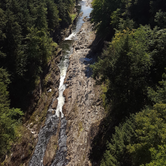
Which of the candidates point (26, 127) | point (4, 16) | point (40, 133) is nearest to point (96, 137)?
point (40, 133)

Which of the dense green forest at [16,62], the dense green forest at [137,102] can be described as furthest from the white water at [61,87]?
the dense green forest at [137,102]

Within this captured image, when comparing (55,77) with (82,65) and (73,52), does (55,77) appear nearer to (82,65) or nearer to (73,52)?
(82,65)

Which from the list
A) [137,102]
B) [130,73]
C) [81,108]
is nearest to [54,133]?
[81,108]

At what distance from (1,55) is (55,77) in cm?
1674

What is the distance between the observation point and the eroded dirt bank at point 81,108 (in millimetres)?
23312

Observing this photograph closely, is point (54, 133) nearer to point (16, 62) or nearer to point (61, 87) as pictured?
point (61, 87)

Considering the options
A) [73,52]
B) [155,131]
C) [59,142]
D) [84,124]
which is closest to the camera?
[155,131]

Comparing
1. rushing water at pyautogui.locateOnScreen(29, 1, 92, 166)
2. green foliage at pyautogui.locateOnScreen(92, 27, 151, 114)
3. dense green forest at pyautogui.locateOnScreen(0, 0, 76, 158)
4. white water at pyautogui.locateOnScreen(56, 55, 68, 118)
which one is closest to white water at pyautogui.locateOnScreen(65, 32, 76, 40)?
white water at pyautogui.locateOnScreen(56, 55, 68, 118)

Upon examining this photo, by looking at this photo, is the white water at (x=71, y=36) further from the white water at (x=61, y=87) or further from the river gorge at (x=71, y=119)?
the river gorge at (x=71, y=119)

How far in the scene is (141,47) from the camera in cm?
1677

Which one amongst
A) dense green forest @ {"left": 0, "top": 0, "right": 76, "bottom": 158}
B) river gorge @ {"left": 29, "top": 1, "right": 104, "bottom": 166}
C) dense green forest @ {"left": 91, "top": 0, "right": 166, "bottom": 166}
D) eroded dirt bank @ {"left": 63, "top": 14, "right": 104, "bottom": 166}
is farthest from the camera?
eroded dirt bank @ {"left": 63, "top": 14, "right": 104, "bottom": 166}

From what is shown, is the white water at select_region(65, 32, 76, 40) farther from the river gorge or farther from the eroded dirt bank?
the river gorge

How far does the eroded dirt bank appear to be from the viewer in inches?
918

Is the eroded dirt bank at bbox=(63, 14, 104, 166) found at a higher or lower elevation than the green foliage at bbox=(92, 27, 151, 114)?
lower
